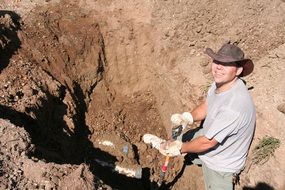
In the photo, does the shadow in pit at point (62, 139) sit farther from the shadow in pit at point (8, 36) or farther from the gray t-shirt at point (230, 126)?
the gray t-shirt at point (230, 126)

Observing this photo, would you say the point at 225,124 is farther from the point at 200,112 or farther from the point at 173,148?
the point at 200,112

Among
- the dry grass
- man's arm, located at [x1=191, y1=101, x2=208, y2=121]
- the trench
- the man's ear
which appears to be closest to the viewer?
the man's ear

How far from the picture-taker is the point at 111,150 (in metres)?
6.21

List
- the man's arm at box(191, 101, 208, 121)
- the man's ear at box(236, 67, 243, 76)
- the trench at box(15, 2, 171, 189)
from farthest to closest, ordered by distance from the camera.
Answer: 1. the trench at box(15, 2, 171, 189)
2. the man's arm at box(191, 101, 208, 121)
3. the man's ear at box(236, 67, 243, 76)

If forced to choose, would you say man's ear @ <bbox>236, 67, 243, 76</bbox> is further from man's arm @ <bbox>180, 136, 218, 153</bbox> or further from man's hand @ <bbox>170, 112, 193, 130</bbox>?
man's hand @ <bbox>170, 112, 193, 130</bbox>

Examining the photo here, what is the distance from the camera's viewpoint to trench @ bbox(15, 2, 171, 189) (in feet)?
18.1

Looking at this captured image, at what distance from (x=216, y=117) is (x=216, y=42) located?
127 inches

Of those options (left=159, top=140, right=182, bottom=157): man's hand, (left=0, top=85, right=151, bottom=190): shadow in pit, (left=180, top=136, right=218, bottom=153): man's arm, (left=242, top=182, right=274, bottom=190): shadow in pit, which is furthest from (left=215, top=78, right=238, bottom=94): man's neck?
(left=242, top=182, right=274, bottom=190): shadow in pit

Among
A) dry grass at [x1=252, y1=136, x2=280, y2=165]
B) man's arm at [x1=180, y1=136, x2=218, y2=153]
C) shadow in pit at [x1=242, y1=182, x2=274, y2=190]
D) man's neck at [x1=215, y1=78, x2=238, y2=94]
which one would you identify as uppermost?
man's neck at [x1=215, y1=78, x2=238, y2=94]

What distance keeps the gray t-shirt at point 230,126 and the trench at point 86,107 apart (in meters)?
1.91

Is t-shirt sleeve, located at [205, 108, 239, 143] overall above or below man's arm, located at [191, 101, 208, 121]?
above

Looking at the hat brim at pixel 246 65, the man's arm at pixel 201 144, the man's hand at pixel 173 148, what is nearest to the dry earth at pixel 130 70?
the man's hand at pixel 173 148

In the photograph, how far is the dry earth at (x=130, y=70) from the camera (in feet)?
18.8

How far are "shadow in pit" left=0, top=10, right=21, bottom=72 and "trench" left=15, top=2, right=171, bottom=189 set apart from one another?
0.40 ft
